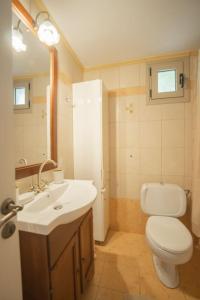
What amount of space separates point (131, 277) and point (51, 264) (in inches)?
42.0

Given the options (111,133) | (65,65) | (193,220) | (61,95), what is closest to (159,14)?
(65,65)

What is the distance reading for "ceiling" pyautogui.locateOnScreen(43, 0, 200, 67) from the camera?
4.00 ft

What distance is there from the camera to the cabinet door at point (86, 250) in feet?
3.61

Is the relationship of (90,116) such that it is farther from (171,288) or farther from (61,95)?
(171,288)

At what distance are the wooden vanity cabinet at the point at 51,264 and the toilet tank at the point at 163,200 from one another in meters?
1.00

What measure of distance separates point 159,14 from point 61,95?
3.58 feet

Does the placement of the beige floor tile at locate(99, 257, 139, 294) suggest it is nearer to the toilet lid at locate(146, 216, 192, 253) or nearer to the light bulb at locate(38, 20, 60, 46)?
the toilet lid at locate(146, 216, 192, 253)

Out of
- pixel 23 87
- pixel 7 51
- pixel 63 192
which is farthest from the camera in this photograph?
pixel 63 192

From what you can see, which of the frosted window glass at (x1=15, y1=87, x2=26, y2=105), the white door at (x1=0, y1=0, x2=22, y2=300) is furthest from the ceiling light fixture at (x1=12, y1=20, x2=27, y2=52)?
the white door at (x1=0, y1=0, x2=22, y2=300)

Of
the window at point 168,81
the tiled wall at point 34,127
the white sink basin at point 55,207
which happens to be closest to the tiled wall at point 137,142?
the window at point 168,81

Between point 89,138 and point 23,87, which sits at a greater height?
point 23,87

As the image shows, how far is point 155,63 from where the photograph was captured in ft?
6.25

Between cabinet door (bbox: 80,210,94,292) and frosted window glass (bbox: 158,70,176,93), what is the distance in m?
1.67

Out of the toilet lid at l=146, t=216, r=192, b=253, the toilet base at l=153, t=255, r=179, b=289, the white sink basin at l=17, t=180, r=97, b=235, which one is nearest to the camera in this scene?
the white sink basin at l=17, t=180, r=97, b=235
